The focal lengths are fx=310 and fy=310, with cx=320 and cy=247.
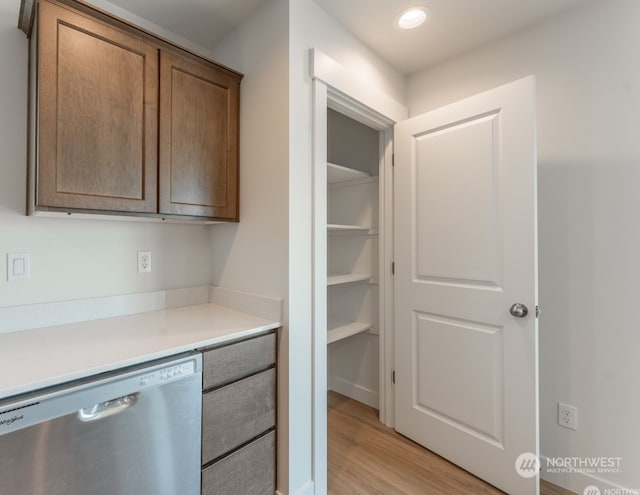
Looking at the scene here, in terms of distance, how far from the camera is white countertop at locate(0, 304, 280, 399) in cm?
89

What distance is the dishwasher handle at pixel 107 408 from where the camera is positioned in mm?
935

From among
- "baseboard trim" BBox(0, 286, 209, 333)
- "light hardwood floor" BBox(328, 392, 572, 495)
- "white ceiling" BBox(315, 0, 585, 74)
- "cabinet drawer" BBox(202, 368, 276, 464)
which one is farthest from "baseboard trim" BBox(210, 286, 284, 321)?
"white ceiling" BBox(315, 0, 585, 74)

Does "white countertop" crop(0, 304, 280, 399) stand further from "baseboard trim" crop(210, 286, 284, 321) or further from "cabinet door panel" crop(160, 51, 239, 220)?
"cabinet door panel" crop(160, 51, 239, 220)

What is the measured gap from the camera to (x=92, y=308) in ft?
4.83

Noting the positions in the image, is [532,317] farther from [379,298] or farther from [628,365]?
[379,298]

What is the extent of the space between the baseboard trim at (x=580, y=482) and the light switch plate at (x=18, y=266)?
Answer: 8.79ft

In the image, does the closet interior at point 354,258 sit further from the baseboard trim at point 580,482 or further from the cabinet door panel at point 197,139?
→ the baseboard trim at point 580,482

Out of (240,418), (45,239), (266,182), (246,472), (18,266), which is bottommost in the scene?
(246,472)

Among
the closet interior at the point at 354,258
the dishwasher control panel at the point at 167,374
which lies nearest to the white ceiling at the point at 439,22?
the closet interior at the point at 354,258

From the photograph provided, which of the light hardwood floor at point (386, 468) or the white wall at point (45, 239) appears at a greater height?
the white wall at point (45, 239)

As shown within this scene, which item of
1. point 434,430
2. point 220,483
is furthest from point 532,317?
point 220,483

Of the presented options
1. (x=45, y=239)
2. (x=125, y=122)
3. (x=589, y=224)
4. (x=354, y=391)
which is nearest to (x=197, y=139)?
(x=125, y=122)

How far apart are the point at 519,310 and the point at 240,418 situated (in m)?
1.36

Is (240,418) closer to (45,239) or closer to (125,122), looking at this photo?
(45,239)
